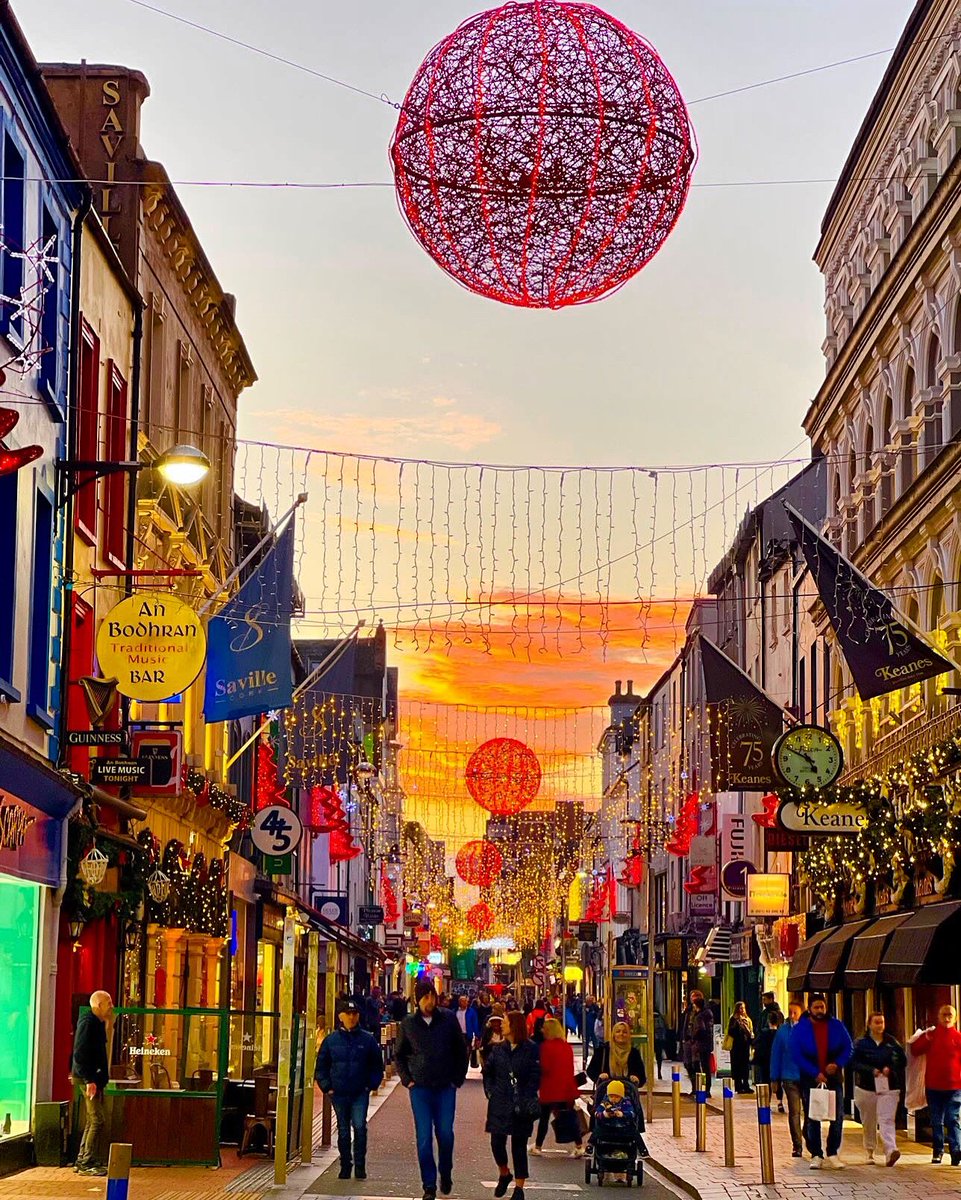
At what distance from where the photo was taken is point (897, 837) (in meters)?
31.1

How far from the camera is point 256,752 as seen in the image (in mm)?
45500

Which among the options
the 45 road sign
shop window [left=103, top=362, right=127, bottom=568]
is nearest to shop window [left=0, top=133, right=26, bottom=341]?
shop window [left=103, top=362, right=127, bottom=568]

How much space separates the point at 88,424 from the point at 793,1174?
12.8m

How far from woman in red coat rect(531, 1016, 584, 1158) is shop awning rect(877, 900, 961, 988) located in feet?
18.6

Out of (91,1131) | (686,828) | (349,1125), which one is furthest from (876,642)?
(686,828)

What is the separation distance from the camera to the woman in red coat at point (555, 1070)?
75.6 feet

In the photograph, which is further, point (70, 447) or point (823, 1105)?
point (70, 447)

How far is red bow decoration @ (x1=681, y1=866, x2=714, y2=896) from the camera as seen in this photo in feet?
206

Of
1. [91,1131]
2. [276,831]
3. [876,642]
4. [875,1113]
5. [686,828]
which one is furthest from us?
[686,828]

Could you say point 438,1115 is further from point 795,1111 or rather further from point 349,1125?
point 795,1111

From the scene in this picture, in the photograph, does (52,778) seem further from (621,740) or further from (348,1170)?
(621,740)

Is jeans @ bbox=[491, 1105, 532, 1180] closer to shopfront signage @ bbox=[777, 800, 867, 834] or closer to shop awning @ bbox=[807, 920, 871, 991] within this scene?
shopfront signage @ bbox=[777, 800, 867, 834]

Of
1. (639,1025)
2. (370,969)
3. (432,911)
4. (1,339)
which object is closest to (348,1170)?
(1,339)

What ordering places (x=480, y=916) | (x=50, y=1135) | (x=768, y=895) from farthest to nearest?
(x=480, y=916) < (x=768, y=895) < (x=50, y=1135)
